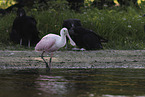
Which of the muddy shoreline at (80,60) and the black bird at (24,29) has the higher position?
the black bird at (24,29)

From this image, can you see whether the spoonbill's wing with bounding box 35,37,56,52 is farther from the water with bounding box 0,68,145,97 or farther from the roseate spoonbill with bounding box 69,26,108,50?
the roseate spoonbill with bounding box 69,26,108,50

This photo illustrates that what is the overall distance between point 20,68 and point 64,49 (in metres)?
4.30

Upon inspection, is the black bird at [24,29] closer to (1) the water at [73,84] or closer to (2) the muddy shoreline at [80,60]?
(2) the muddy shoreline at [80,60]

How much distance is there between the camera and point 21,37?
40.2 feet

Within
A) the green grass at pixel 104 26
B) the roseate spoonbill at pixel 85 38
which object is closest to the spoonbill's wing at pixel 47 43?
the roseate spoonbill at pixel 85 38

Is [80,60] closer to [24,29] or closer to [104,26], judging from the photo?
[24,29]

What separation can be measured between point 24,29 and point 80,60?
3.74m

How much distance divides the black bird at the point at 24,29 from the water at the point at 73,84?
18.2ft

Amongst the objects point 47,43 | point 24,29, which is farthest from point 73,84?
point 24,29

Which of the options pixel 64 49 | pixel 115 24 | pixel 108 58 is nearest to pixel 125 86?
pixel 108 58

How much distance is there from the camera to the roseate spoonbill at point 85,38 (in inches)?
443

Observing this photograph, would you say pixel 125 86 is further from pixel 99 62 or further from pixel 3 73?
pixel 99 62

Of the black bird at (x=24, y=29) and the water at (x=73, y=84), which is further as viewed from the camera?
the black bird at (x=24, y=29)

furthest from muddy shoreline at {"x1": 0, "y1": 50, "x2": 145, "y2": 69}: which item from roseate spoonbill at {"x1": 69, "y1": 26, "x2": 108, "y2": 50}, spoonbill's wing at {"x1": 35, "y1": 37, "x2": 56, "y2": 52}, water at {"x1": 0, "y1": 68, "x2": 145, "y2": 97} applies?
water at {"x1": 0, "y1": 68, "x2": 145, "y2": 97}
